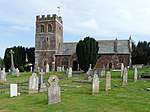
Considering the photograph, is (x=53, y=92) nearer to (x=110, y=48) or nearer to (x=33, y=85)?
(x=33, y=85)

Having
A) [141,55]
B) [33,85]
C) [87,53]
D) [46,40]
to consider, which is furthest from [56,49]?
[33,85]

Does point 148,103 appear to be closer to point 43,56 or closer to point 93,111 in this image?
point 93,111

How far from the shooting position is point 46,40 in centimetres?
5697

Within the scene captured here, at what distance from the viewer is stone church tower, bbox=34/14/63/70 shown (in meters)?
56.5

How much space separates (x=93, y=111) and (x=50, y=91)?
2.83 m

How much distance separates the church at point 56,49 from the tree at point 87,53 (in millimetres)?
9863

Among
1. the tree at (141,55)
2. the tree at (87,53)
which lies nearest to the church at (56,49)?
the tree at (141,55)

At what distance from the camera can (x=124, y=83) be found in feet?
61.9

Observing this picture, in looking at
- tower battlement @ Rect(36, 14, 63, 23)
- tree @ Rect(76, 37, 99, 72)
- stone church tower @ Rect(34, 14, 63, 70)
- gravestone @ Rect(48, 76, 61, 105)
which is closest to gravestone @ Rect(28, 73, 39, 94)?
gravestone @ Rect(48, 76, 61, 105)

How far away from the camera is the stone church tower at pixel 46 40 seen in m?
56.5

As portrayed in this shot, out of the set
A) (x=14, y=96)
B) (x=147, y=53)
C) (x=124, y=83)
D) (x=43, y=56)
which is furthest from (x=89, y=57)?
(x=14, y=96)

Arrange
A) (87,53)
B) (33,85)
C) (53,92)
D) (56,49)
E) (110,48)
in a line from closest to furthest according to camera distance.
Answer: (53,92) < (33,85) < (87,53) < (110,48) < (56,49)

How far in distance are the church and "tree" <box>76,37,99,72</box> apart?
986 cm

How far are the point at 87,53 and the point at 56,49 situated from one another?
15.0 m
